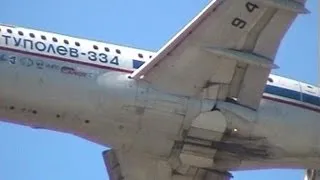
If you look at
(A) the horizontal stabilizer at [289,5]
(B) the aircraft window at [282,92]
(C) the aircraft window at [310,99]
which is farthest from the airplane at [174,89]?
(C) the aircraft window at [310,99]

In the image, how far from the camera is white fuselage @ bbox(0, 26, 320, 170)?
1594 inches

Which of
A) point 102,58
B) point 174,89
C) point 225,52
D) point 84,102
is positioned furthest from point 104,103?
point 225,52

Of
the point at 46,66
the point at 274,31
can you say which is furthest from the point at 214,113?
the point at 46,66

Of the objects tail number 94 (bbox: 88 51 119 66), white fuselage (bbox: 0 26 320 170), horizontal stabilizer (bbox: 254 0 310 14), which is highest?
horizontal stabilizer (bbox: 254 0 310 14)

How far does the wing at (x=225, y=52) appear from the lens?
40.7 m

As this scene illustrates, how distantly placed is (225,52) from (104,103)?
15.8 ft

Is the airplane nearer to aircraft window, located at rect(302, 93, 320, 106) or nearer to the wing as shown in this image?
the wing

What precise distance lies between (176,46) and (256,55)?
3.04 meters

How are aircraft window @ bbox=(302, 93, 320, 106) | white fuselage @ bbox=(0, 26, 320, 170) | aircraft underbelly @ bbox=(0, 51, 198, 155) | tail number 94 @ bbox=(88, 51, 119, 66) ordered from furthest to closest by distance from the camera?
1. aircraft window @ bbox=(302, 93, 320, 106)
2. tail number 94 @ bbox=(88, 51, 119, 66)
3. white fuselage @ bbox=(0, 26, 320, 170)
4. aircraft underbelly @ bbox=(0, 51, 198, 155)

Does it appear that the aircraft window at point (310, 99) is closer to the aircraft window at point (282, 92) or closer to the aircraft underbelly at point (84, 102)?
the aircraft window at point (282, 92)

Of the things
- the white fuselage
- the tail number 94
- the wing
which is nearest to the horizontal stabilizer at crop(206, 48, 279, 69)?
the wing

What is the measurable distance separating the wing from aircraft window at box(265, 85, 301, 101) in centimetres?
129

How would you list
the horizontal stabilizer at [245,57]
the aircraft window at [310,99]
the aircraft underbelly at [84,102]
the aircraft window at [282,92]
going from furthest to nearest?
the aircraft window at [310,99] → the aircraft window at [282,92] → the horizontal stabilizer at [245,57] → the aircraft underbelly at [84,102]

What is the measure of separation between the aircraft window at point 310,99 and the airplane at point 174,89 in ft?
3.14
